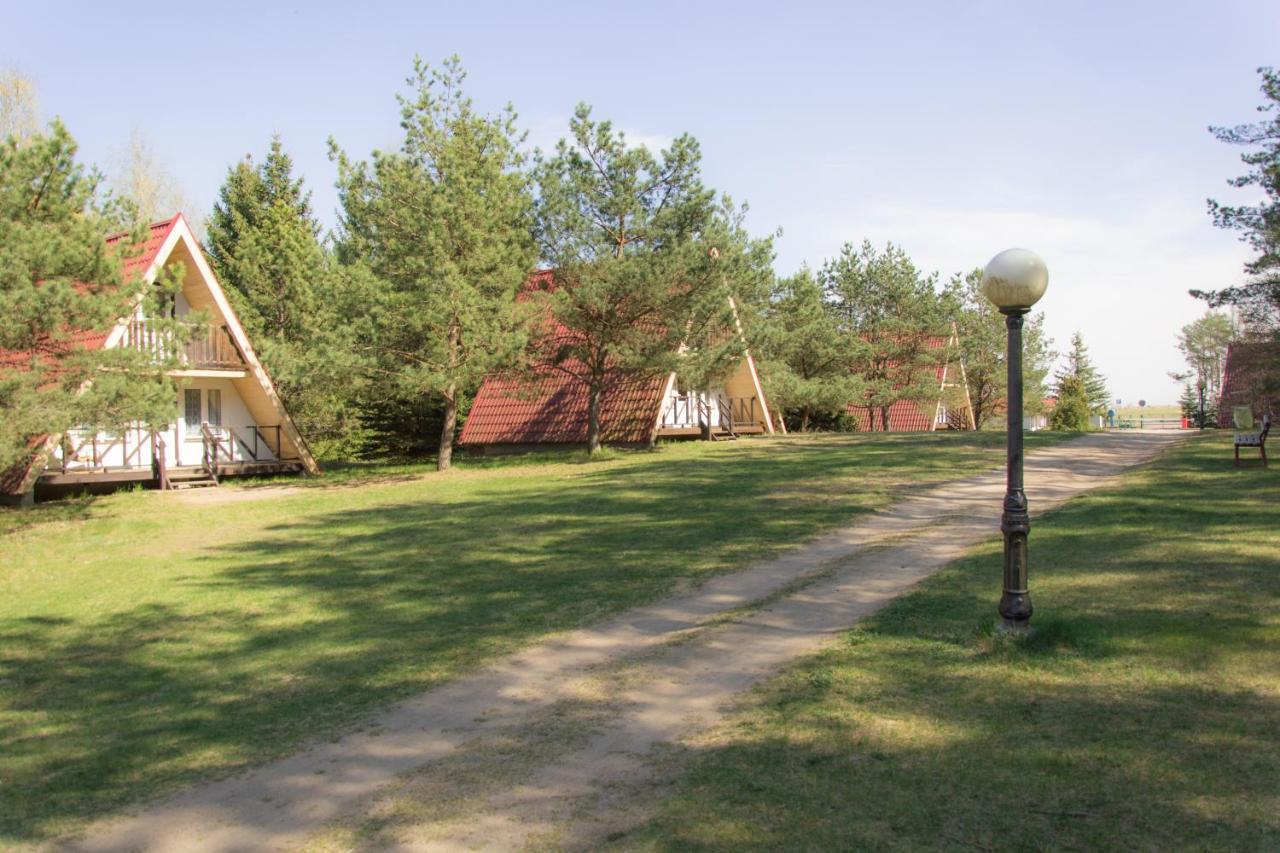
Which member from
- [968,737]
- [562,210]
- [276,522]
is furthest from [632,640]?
[562,210]

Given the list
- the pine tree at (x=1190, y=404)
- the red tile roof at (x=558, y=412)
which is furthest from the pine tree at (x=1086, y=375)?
the red tile roof at (x=558, y=412)

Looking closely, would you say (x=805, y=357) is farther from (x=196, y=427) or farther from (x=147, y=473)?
(x=147, y=473)

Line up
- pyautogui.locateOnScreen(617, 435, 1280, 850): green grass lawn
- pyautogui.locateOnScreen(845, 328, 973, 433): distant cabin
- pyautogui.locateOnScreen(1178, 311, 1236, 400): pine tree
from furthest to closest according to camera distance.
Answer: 1. pyautogui.locateOnScreen(1178, 311, 1236, 400): pine tree
2. pyautogui.locateOnScreen(845, 328, 973, 433): distant cabin
3. pyautogui.locateOnScreen(617, 435, 1280, 850): green grass lawn

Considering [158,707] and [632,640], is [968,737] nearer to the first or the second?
[632,640]

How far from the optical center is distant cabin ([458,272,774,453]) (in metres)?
28.1

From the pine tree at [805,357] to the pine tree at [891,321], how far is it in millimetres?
2064

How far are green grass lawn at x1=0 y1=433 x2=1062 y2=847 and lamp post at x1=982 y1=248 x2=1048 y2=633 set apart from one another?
3586 mm

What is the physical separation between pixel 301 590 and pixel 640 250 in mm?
14225

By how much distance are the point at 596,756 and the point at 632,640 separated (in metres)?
2.45

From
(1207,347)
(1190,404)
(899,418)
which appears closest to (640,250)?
(899,418)

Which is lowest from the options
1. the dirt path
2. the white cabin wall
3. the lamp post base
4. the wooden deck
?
the dirt path

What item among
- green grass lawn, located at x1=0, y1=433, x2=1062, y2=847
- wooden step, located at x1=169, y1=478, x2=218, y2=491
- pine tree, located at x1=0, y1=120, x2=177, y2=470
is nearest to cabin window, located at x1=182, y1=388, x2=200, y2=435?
wooden step, located at x1=169, y1=478, x2=218, y2=491

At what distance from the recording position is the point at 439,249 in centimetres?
2203

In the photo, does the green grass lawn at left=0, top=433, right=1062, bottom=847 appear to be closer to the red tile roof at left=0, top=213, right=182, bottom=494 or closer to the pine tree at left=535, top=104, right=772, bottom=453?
the red tile roof at left=0, top=213, right=182, bottom=494
